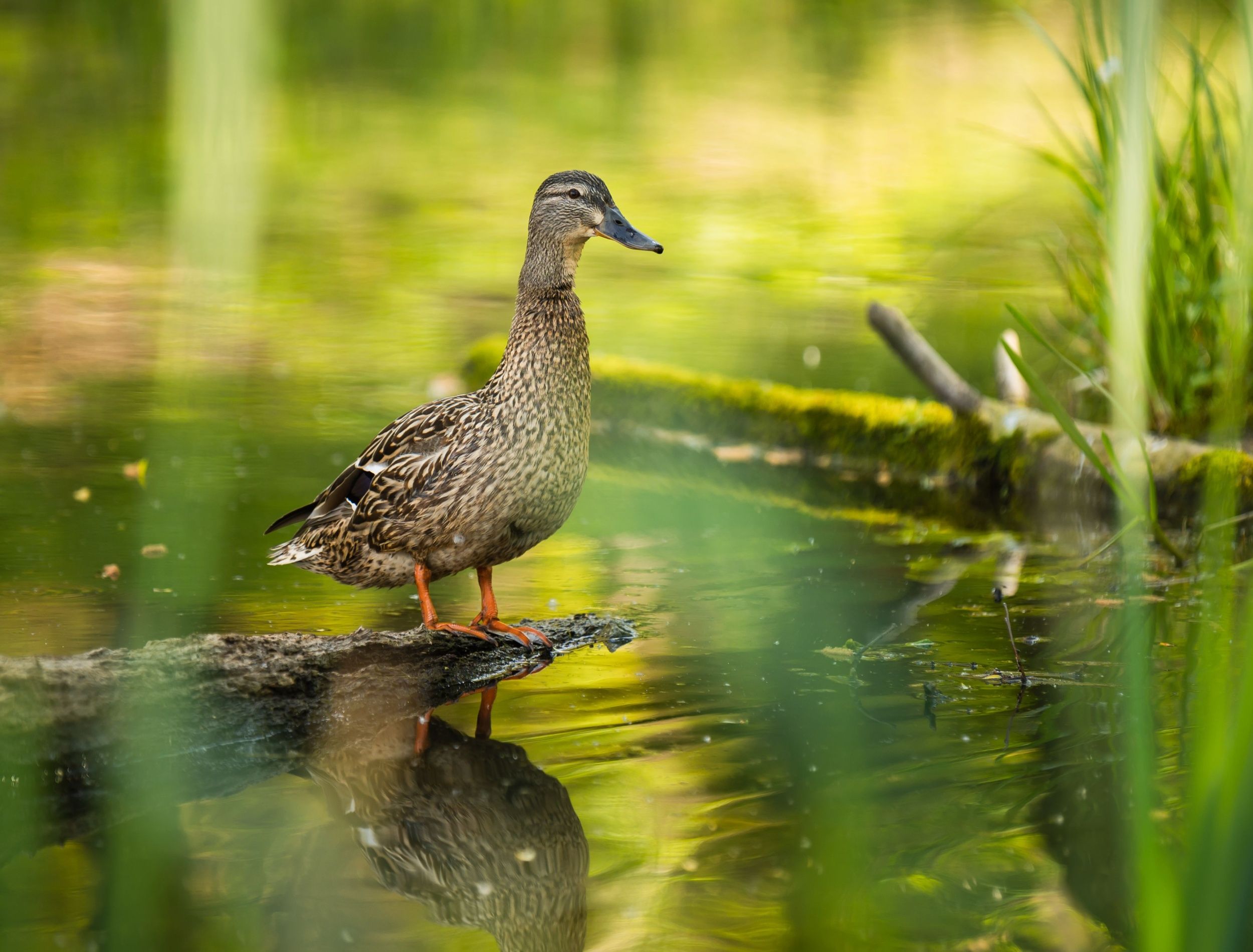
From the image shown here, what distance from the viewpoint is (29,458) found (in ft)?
23.4

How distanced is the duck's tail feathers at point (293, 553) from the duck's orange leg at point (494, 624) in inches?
21.8

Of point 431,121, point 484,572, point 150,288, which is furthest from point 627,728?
point 431,121

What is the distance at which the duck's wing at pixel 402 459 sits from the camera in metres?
4.47

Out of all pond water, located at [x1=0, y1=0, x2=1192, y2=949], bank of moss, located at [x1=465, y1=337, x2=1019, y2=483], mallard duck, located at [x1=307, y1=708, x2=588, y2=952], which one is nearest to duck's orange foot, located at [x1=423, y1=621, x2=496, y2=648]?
pond water, located at [x1=0, y1=0, x2=1192, y2=949]

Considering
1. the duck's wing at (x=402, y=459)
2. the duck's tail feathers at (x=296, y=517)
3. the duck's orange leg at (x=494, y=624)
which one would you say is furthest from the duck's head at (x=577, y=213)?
the duck's tail feathers at (x=296, y=517)

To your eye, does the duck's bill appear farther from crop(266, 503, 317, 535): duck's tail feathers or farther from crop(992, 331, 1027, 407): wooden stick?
crop(992, 331, 1027, 407): wooden stick

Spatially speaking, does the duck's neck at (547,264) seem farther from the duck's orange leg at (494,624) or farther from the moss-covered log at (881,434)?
the moss-covered log at (881,434)

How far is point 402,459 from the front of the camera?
179 inches

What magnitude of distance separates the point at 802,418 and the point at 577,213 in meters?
3.35

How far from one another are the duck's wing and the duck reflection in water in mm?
722

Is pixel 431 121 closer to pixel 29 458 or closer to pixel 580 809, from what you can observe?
pixel 29 458

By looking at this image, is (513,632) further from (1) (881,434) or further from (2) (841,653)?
(1) (881,434)

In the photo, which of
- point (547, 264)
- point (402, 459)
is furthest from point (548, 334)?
point (402, 459)

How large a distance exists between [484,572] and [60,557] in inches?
76.2
